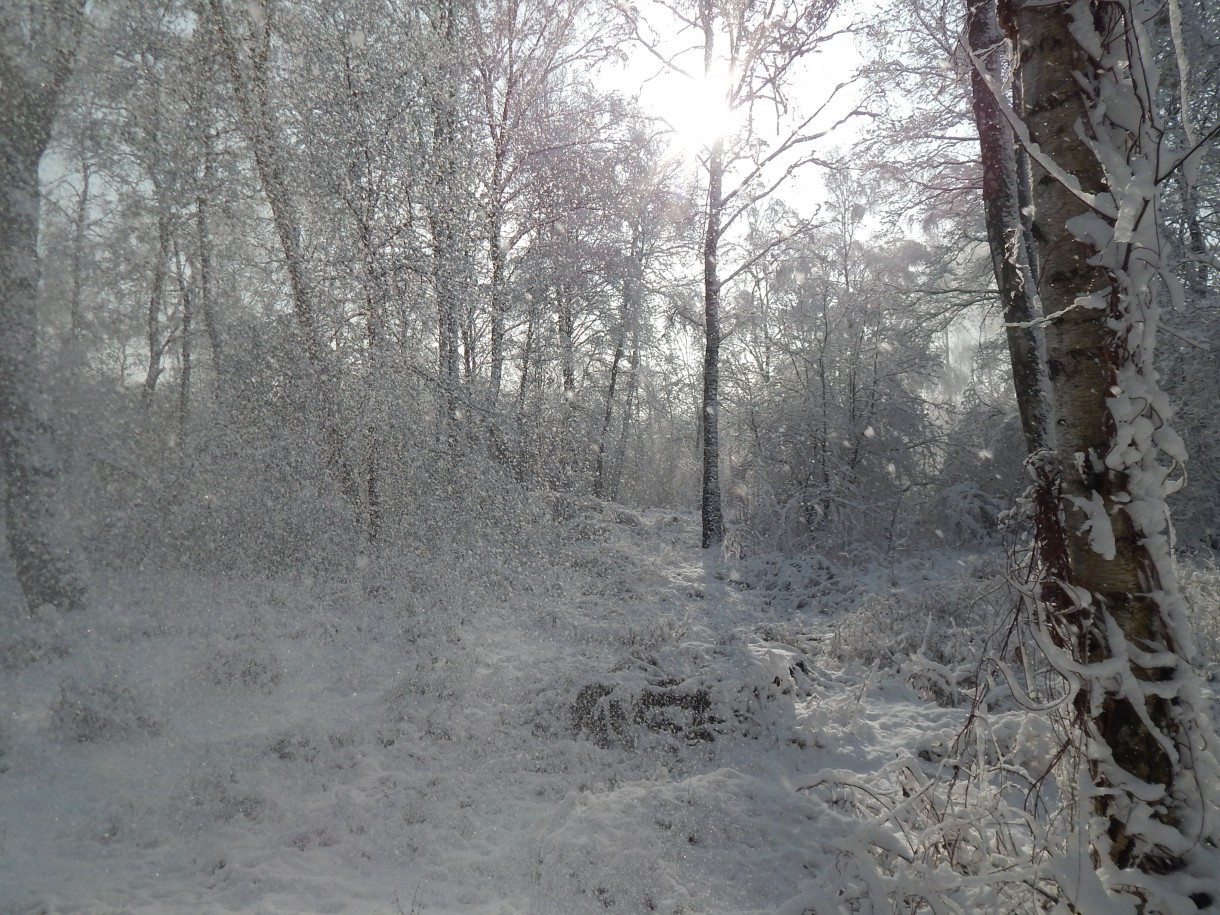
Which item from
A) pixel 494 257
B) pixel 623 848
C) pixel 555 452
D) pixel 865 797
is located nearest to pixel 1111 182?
pixel 865 797

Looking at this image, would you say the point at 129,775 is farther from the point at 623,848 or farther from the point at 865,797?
the point at 865,797

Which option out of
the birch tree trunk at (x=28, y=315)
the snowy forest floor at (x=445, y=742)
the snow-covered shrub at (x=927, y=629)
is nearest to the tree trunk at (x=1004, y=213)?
the snowy forest floor at (x=445, y=742)

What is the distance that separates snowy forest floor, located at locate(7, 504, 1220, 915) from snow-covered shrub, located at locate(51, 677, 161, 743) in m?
0.02

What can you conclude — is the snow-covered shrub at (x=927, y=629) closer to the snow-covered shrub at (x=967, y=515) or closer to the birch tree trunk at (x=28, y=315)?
the snow-covered shrub at (x=967, y=515)

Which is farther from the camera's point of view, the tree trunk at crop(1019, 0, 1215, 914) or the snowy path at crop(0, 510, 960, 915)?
the snowy path at crop(0, 510, 960, 915)

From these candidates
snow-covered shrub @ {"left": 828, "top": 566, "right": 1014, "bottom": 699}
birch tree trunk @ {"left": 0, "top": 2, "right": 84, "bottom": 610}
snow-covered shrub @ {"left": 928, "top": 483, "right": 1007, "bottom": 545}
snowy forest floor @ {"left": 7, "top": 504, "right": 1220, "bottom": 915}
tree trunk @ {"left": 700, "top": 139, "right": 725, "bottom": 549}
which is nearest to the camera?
snowy forest floor @ {"left": 7, "top": 504, "right": 1220, "bottom": 915}

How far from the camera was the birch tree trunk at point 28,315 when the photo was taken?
255 inches

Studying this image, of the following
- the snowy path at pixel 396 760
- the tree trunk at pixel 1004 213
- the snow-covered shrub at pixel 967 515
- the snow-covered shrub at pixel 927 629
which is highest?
the tree trunk at pixel 1004 213

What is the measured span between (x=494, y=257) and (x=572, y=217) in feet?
13.4

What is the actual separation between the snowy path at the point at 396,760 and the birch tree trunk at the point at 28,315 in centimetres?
77

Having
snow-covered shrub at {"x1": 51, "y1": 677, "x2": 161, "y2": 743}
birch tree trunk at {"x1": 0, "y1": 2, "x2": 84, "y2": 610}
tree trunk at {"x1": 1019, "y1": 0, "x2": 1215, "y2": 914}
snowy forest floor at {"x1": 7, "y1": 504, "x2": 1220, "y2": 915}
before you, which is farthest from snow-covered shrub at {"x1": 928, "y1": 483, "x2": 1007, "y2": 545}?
birch tree trunk at {"x1": 0, "y1": 2, "x2": 84, "y2": 610}

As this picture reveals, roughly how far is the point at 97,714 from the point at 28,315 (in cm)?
474

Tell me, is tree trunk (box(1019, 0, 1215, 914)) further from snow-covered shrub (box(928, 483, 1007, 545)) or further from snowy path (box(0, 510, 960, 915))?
snow-covered shrub (box(928, 483, 1007, 545))

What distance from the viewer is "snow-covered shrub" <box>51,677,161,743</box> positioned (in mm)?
4387
